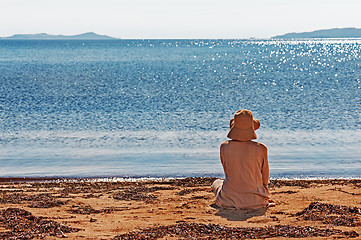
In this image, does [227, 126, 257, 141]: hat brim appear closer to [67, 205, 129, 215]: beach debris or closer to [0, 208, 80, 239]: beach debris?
[67, 205, 129, 215]: beach debris

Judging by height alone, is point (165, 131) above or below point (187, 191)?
below

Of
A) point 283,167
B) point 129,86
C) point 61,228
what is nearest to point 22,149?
point 283,167

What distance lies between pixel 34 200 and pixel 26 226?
1.80m

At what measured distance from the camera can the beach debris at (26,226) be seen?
18.4 feet

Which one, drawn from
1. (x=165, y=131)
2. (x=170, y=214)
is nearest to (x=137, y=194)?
(x=170, y=214)

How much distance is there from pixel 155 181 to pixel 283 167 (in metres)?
3.25

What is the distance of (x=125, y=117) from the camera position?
1991 centimetres

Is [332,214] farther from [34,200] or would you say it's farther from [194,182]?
[34,200]

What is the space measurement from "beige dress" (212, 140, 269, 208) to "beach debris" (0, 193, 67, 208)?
253cm

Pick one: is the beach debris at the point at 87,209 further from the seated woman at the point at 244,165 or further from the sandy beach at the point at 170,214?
the seated woman at the point at 244,165

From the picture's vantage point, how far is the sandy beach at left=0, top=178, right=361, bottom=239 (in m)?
5.69

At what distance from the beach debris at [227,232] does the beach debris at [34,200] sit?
2121 mm

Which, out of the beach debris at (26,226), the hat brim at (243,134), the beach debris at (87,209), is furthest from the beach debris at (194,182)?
the beach debris at (26,226)

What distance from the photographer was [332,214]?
634 cm
